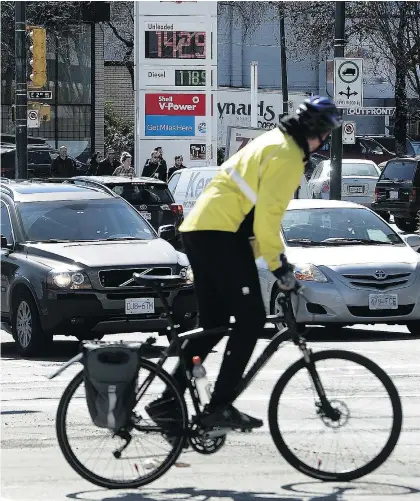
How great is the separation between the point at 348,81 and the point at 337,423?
59.8 feet

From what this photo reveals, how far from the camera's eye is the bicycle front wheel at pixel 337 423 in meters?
6.87

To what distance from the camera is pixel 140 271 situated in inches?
501

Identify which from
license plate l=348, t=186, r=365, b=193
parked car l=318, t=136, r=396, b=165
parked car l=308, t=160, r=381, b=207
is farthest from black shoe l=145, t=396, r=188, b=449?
parked car l=318, t=136, r=396, b=165

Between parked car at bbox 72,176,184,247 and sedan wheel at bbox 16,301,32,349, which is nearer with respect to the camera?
sedan wheel at bbox 16,301,32,349

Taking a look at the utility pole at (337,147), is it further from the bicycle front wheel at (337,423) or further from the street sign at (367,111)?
the bicycle front wheel at (337,423)

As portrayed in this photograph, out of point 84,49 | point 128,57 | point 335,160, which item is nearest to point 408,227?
point 335,160

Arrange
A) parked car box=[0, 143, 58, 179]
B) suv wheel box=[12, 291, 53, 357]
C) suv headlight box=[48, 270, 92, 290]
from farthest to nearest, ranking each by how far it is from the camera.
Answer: parked car box=[0, 143, 58, 179]
suv wheel box=[12, 291, 53, 357]
suv headlight box=[48, 270, 92, 290]

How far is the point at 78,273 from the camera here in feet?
41.3

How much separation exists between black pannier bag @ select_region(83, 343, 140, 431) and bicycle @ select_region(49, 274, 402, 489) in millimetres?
52

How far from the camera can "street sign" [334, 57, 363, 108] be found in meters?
24.5

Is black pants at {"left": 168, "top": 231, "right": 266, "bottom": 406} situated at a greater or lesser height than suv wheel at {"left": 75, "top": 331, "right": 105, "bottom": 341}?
greater

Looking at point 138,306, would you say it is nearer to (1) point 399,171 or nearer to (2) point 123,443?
(2) point 123,443

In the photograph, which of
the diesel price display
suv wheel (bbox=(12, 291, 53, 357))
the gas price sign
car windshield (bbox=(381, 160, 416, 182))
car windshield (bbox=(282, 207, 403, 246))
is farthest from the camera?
the gas price sign

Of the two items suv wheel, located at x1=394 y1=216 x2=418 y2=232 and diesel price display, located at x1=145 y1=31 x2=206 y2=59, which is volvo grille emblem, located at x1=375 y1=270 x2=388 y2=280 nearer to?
suv wheel, located at x1=394 y1=216 x2=418 y2=232
